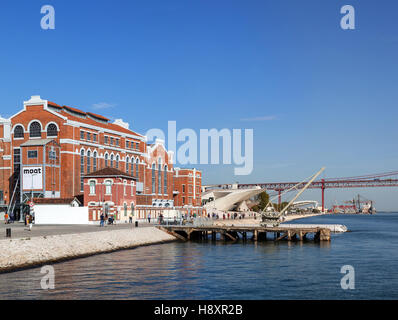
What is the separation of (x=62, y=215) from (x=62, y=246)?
29.6 metres

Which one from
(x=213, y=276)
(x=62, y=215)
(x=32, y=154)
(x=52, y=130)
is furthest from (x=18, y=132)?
(x=213, y=276)

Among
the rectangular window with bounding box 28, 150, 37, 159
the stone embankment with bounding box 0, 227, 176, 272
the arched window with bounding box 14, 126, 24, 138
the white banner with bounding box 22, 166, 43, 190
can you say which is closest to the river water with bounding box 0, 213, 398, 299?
the stone embankment with bounding box 0, 227, 176, 272

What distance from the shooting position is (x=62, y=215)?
7725cm

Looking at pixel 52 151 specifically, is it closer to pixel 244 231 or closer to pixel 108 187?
pixel 108 187

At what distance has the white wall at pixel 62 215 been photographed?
77000 mm

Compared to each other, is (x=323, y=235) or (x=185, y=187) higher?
(x=185, y=187)

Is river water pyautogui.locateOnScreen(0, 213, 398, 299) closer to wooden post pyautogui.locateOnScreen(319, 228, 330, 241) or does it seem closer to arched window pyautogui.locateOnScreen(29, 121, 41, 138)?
wooden post pyautogui.locateOnScreen(319, 228, 330, 241)

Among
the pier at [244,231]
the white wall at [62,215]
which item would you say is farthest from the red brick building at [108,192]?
Answer: the pier at [244,231]

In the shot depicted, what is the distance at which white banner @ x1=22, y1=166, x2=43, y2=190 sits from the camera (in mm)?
89700

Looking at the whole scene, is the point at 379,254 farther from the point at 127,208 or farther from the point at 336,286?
the point at 127,208

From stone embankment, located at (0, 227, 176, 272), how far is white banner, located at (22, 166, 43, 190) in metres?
31.0

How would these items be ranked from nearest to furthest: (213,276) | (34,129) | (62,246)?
(213,276)
(62,246)
(34,129)
